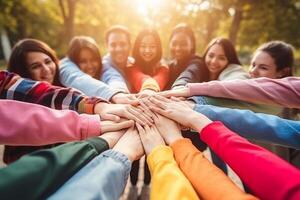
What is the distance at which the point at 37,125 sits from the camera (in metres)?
1.84

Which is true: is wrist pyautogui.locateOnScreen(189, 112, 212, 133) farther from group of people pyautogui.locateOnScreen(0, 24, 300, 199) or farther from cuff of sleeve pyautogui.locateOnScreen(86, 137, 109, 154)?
cuff of sleeve pyautogui.locateOnScreen(86, 137, 109, 154)

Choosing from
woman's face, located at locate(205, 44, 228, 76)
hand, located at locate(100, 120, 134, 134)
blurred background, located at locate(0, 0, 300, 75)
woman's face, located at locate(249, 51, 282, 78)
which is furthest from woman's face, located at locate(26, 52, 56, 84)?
blurred background, located at locate(0, 0, 300, 75)

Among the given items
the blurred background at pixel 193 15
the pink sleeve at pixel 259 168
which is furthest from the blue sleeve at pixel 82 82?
the blurred background at pixel 193 15

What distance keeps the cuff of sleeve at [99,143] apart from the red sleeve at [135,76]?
148cm

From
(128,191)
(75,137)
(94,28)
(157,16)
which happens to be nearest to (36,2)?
(157,16)

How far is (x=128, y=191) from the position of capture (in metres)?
3.89

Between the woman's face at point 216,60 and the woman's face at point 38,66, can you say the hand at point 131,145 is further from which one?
the woman's face at point 216,60

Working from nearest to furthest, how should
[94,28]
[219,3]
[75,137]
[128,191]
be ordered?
1. [75,137]
2. [128,191]
3. [219,3]
4. [94,28]

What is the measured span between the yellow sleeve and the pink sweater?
0.80m

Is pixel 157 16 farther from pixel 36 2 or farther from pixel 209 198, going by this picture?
pixel 209 198

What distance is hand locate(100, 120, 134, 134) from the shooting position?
208cm

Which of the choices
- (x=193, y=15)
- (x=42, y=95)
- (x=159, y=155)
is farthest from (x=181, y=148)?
(x=193, y=15)

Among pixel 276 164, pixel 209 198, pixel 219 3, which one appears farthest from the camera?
pixel 219 3

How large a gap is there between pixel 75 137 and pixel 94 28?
30453mm
